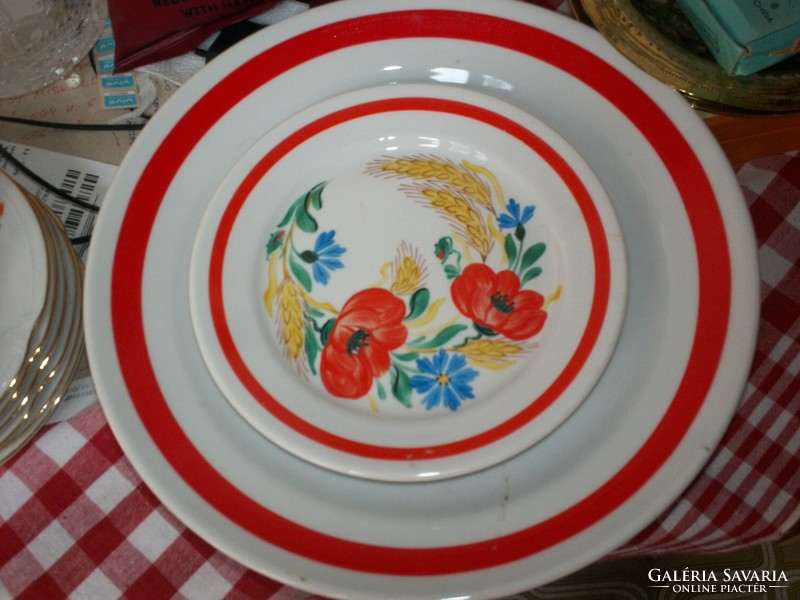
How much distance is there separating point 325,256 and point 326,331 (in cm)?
5

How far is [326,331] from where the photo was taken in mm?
423

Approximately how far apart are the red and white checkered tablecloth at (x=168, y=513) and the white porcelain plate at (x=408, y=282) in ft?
0.48

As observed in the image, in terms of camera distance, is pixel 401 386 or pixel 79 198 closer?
pixel 401 386

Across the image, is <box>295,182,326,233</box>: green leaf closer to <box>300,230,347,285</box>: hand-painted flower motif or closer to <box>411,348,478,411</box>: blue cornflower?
<box>300,230,347,285</box>: hand-painted flower motif

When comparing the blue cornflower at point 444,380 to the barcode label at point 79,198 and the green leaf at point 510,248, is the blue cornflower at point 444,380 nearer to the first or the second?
the green leaf at point 510,248

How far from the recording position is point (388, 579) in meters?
0.36

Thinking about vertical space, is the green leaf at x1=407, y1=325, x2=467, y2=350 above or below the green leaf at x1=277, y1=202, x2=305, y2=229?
below

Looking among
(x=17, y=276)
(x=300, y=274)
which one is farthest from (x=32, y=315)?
(x=300, y=274)

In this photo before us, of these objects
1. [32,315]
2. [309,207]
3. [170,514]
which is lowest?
[170,514]

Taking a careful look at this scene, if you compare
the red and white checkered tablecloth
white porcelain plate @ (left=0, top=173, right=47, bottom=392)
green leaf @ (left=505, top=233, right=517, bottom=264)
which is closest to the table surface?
the red and white checkered tablecloth

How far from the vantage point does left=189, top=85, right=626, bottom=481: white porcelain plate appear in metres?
0.38

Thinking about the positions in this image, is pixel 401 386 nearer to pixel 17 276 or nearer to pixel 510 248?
pixel 510 248

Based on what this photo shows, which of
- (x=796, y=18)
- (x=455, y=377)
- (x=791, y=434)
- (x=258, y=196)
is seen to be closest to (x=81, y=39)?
(x=258, y=196)

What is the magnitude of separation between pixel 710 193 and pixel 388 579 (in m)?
0.29
